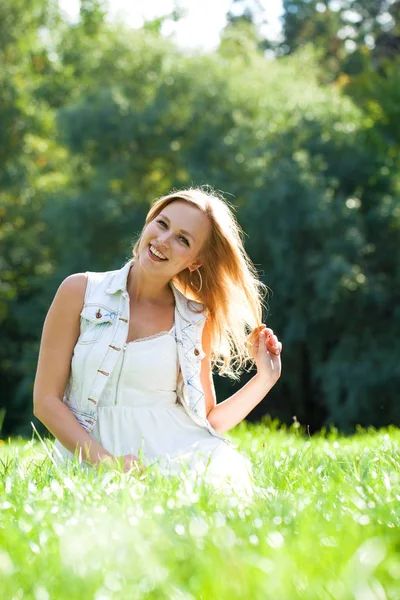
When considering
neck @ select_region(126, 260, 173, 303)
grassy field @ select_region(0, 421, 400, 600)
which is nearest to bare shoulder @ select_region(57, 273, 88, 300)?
neck @ select_region(126, 260, 173, 303)

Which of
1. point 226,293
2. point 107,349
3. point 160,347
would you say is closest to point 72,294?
point 107,349

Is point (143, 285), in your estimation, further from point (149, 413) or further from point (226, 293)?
point (149, 413)

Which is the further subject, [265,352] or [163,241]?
[265,352]

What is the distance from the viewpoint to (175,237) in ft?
11.8

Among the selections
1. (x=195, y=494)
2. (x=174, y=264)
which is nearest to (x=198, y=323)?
(x=174, y=264)

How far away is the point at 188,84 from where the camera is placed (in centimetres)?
1995

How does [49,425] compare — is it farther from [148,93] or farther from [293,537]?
[148,93]

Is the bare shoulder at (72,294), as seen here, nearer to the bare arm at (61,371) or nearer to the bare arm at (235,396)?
the bare arm at (61,371)

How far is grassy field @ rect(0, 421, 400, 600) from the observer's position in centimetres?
152

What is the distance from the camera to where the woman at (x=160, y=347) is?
3.34 metres

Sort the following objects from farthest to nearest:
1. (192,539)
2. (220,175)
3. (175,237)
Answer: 1. (220,175)
2. (175,237)
3. (192,539)

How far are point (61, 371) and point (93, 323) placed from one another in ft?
0.77

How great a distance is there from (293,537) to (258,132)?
54.6ft

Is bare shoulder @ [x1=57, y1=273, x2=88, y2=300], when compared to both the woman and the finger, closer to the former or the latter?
the woman
